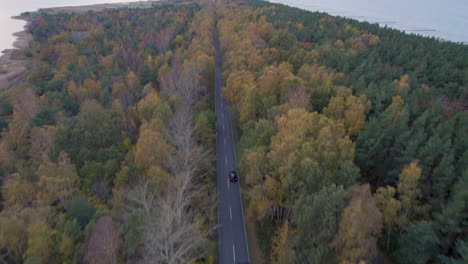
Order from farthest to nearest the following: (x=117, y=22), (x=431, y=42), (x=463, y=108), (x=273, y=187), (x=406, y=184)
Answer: (x=117, y=22) → (x=431, y=42) → (x=463, y=108) → (x=273, y=187) → (x=406, y=184)

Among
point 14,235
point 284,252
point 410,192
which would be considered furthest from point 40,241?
point 410,192

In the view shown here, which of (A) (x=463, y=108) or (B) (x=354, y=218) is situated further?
(A) (x=463, y=108)

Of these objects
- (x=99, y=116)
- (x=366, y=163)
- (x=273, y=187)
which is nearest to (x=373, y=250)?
(x=273, y=187)

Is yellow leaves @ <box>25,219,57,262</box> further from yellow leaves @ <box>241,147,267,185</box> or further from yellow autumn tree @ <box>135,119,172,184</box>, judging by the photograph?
yellow leaves @ <box>241,147,267,185</box>

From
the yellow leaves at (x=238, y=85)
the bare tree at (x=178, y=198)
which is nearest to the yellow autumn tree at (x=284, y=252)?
the bare tree at (x=178, y=198)

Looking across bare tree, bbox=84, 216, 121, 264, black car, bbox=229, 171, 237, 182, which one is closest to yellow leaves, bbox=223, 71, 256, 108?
black car, bbox=229, 171, 237, 182

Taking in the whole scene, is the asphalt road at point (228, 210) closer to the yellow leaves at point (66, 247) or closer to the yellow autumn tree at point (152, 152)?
the yellow autumn tree at point (152, 152)

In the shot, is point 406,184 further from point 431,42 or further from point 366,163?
point 431,42
